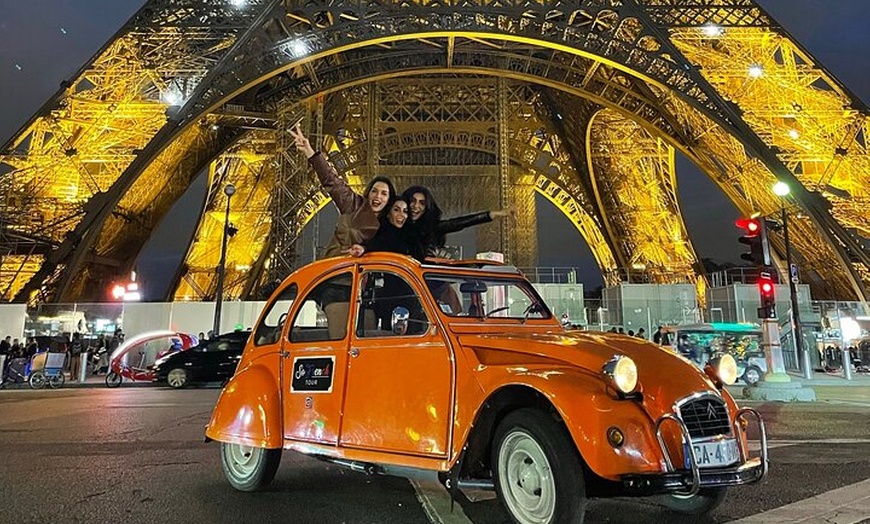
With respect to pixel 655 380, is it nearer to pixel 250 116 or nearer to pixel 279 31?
pixel 279 31

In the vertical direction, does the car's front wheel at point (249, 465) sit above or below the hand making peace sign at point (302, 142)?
below

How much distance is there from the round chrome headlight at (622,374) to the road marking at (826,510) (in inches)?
50.3

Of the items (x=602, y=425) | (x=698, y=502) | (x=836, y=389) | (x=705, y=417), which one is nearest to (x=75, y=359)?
(x=698, y=502)

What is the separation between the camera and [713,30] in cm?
1958

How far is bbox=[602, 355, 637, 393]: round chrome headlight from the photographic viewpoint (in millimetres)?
2768

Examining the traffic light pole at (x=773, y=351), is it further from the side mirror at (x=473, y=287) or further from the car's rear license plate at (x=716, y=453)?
the car's rear license plate at (x=716, y=453)

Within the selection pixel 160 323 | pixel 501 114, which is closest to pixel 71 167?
pixel 160 323

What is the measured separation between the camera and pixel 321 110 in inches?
1090

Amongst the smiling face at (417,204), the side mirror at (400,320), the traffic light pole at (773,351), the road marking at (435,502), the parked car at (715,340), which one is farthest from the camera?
the parked car at (715,340)

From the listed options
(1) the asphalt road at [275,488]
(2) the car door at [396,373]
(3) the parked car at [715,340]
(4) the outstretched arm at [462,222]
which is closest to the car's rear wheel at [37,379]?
(1) the asphalt road at [275,488]

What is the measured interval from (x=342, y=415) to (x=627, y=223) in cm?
2877

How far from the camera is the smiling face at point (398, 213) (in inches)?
182

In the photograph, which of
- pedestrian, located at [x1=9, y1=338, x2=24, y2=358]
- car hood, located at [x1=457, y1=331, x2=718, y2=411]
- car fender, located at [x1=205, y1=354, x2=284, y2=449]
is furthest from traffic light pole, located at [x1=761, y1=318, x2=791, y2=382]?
pedestrian, located at [x1=9, y1=338, x2=24, y2=358]

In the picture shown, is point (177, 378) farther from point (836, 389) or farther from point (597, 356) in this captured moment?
point (836, 389)
